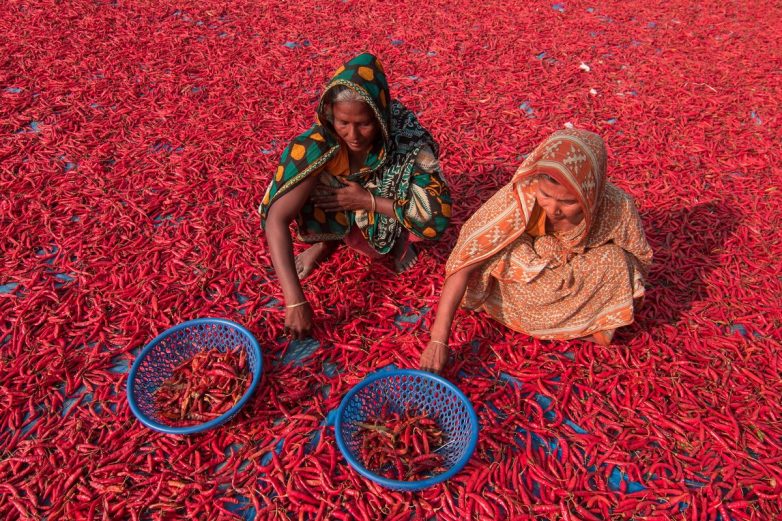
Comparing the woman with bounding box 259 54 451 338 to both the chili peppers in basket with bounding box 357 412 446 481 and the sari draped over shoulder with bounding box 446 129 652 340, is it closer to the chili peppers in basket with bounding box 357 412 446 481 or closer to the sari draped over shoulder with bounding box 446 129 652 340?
the sari draped over shoulder with bounding box 446 129 652 340

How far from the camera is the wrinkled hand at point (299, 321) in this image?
2.88 m

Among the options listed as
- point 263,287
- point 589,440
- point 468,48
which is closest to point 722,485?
point 589,440

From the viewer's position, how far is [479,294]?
2.96 meters

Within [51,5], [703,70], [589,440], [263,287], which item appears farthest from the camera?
[51,5]

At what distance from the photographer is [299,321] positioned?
2.88 metres

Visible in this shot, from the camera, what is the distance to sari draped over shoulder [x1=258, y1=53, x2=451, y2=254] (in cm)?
278

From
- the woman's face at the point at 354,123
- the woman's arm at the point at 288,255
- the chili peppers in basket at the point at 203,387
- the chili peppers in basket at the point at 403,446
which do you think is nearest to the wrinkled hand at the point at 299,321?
the woman's arm at the point at 288,255

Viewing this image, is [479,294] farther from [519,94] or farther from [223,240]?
[519,94]

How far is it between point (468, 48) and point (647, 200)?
373 cm

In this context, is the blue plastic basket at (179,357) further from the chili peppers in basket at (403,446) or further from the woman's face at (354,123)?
the woman's face at (354,123)

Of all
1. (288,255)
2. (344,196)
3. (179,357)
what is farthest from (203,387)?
(344,196)

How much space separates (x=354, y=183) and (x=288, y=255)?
2.01 feet

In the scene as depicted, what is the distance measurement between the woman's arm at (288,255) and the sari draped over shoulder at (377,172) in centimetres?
5

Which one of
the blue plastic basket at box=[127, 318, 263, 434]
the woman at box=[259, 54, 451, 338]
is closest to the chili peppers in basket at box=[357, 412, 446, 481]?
the blue plastic basket at box=[127, 318, 263, 434]
